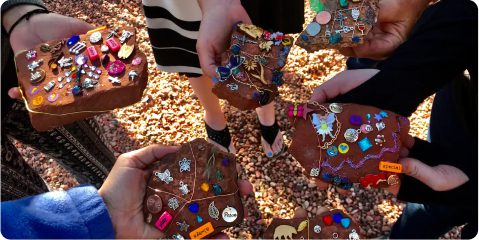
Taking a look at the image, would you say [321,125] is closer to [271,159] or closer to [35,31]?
[271,159]

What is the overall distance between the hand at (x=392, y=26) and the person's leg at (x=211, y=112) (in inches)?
34.9

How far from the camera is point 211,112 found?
2.70 m

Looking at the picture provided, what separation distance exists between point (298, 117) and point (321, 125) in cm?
11

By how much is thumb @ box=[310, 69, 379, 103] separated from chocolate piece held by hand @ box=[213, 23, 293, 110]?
0.21 meters

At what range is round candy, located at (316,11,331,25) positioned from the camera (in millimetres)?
2186

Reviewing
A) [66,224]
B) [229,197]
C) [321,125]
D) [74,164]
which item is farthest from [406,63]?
[74,164]

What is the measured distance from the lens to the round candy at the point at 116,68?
6.76 feet

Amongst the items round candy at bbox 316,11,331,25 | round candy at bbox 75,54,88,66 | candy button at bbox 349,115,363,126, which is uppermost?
round candy at bbox 316,11,331,25

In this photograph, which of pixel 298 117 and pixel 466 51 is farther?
pixel 298 117

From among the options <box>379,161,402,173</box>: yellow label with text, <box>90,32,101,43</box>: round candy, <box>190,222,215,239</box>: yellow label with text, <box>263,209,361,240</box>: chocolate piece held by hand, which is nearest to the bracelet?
<box>90,32,101,43</box>: round candy

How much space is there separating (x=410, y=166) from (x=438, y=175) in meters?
0.11

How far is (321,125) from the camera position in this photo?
6.35 feet

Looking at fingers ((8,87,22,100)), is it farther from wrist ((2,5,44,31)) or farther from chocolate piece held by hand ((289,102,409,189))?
chocolate piece held by hand ((289,102,409,189))

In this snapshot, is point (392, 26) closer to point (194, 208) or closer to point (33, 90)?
point (194, 208)
